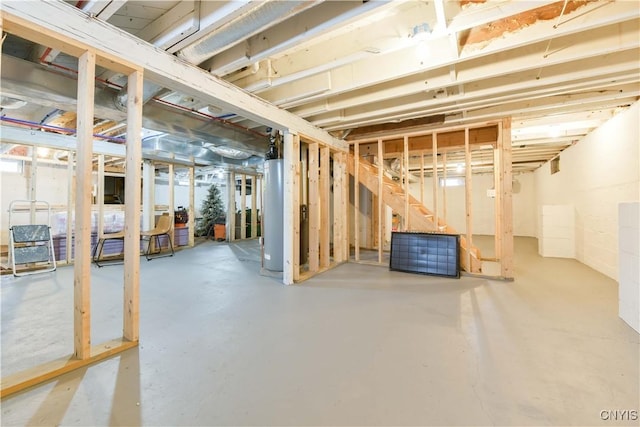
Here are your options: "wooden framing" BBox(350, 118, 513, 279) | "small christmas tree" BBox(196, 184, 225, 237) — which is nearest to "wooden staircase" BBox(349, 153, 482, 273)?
"wooden framing" BBox(350, 118, 513, 279)

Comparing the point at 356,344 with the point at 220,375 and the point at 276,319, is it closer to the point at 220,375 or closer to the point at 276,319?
the point at 276,319

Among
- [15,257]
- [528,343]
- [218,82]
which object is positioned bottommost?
[528,343]

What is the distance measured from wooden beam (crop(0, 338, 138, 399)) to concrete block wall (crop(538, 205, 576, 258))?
264 inches

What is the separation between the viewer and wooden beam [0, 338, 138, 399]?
4.51ft

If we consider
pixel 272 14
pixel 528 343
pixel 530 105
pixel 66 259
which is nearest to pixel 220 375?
pixel 528 343

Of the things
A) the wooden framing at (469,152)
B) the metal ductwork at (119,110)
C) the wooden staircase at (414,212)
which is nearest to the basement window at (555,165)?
the wooden framing at (469,152)

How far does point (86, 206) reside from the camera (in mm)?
1608

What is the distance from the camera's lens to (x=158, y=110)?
10.1ft

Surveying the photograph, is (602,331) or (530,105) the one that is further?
(530,105)

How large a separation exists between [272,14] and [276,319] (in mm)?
2367

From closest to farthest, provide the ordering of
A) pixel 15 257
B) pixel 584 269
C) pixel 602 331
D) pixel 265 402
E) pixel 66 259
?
pixel 265 402 < pixel 602 331 < pixel 15 257 < pixel 584 269 < pixel 66 259

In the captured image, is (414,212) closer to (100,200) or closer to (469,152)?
(469,152)

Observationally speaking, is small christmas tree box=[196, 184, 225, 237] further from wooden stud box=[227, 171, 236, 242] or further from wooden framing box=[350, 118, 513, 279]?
wooden framing box=[350, 118, 513, 279]

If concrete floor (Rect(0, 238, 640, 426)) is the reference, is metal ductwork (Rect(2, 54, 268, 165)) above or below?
above
